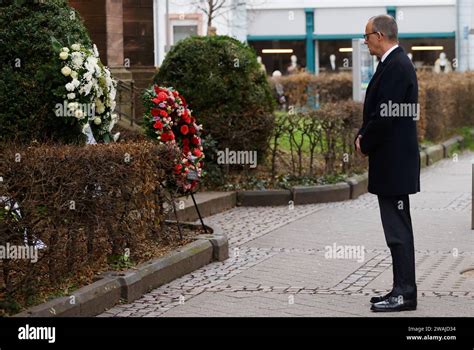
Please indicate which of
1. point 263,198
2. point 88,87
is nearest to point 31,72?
point 88,87

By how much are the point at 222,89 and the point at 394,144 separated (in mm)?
7607

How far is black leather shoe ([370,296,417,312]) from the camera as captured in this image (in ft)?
28.3

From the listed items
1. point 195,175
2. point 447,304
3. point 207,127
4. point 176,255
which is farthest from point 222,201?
point 447,304

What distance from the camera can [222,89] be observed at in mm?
15969

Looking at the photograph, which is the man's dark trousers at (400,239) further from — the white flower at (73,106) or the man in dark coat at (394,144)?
the white flower at (73,106)

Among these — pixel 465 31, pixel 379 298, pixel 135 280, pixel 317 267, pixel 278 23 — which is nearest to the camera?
pixel 379 298

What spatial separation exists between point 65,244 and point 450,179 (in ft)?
37.9

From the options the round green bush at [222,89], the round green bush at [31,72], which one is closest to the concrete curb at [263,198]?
the round green bush at [222,89]

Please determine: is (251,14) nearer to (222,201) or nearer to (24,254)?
(222,201)

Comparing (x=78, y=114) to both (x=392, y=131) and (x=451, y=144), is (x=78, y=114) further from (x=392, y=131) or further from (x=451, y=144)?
(x=451, y=144)

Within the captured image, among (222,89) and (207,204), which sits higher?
(222,89)

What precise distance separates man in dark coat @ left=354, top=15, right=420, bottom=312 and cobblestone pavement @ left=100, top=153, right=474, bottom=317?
1.01 feet

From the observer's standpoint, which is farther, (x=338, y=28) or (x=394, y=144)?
(x=338, y=28)
